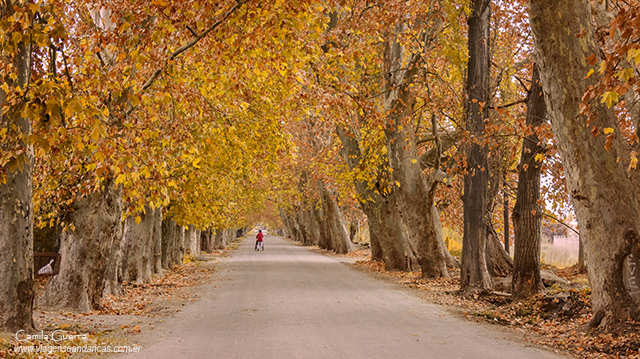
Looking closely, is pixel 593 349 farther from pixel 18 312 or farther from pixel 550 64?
pixel 18 312

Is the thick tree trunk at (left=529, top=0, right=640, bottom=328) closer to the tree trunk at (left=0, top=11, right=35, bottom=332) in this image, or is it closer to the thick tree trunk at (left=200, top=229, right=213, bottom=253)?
the tree trunk at (left=0, top=11, right=35, bottom=332)

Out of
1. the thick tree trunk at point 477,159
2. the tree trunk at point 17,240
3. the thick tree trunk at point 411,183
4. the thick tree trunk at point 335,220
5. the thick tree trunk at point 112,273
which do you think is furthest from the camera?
the thick tree trunk at point 335,220

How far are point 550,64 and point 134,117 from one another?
25.3ft

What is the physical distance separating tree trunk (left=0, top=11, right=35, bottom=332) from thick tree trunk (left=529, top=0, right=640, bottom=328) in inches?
296

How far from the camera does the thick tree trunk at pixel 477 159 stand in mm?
12906

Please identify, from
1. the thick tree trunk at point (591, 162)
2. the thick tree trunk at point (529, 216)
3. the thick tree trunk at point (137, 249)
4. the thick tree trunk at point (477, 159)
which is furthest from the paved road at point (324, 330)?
the thick tree trunk at point (137, 249)

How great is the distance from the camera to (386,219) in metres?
22.3

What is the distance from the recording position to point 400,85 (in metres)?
16.6

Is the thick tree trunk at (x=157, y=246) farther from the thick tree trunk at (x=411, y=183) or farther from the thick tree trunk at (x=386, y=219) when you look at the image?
the thick tree trunk at (x=411, y=183)

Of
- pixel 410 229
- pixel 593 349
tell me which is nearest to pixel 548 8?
pixel 593 349

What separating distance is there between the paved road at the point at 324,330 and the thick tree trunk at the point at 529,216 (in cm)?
187

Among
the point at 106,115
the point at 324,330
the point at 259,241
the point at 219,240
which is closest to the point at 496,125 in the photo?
the point at 324,330

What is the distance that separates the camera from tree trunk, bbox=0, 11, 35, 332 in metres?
7.16

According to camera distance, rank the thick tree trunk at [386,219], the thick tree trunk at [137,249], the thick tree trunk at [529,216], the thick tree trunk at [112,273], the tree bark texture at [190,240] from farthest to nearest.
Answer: the tree bark texture at [190,240], the thick tree trunk at [386,219], the thick tree trunk at [137,249], the thick tree trunk at [112,273], the thick tree trunk at [529,216]
